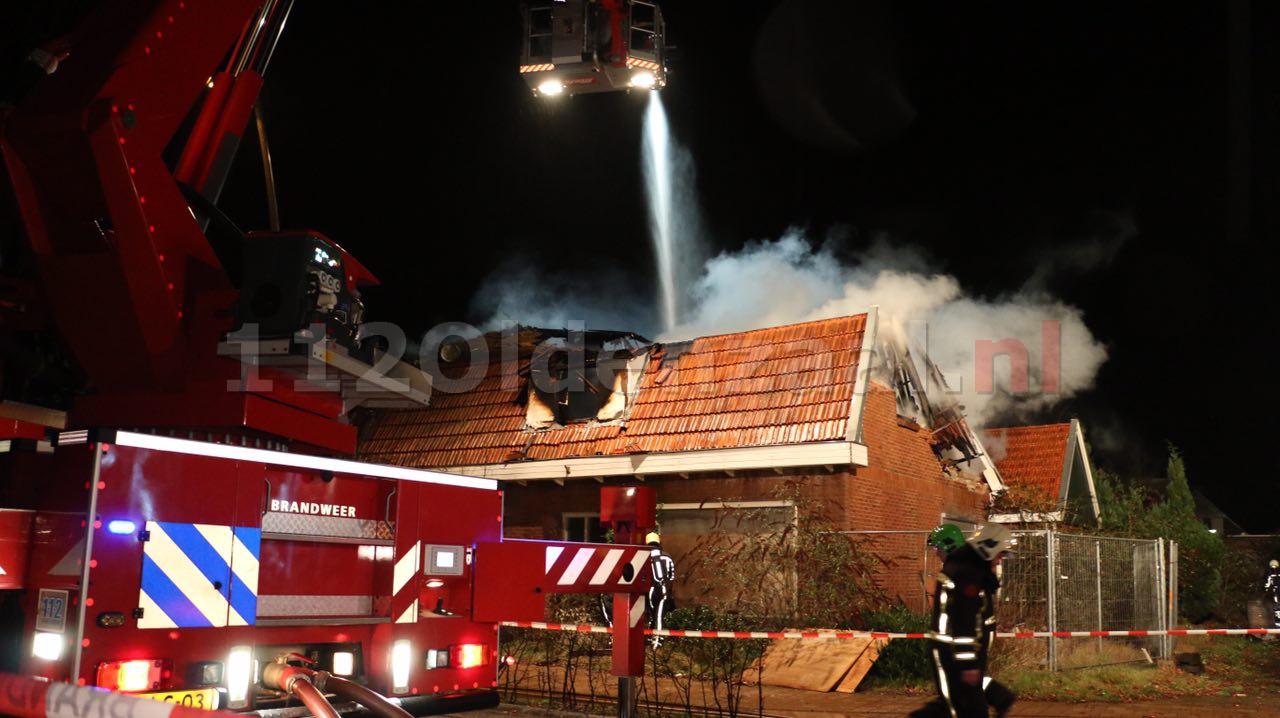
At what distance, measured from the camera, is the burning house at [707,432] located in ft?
47.0

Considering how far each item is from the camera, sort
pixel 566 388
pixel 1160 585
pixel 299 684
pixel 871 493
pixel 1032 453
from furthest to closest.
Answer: pixel 1032 453, pixel 566 388, pixel 871 493, pixel 1160 585, pixel 299 684

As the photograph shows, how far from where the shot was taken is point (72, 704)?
3621 mm

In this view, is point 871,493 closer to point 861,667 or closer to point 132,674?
point 861,667

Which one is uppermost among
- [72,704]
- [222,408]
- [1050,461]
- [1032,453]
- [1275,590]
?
[1032,453]

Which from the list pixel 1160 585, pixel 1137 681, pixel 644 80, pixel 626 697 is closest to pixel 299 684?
pixel 626 697

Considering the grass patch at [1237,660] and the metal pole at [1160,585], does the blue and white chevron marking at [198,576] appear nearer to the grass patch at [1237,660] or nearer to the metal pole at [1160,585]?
the grass patch at [1237,660]

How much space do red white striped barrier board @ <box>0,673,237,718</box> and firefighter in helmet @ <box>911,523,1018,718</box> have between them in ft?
13.4

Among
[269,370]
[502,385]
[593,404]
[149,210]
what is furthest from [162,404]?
[502,385]

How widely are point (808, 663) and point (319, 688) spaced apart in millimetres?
7479

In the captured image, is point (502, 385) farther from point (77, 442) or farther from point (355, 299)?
point (77, 442)

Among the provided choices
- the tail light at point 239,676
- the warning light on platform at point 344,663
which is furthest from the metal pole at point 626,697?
the tail light at point 239,676

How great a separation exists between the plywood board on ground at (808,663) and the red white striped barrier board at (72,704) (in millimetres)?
8500

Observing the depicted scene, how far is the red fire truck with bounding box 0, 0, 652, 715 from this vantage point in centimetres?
534

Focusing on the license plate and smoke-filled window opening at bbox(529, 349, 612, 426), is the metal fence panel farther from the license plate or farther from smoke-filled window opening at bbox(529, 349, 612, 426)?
the license plate
